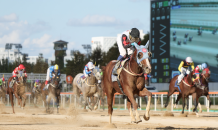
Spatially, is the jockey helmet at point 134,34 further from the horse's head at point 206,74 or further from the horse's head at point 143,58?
the horse's head at point 206,74

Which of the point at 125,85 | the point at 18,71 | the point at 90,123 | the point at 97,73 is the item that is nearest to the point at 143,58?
the point at 125,85

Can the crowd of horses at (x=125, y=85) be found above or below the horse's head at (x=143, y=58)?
below

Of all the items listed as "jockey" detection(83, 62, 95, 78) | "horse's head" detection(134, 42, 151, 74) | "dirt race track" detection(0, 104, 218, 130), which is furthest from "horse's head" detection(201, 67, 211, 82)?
"horse's head" detection(134, 42, 151, 74)

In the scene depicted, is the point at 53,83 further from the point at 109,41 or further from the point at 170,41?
the point at 109,41

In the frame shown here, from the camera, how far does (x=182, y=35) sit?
34.7 meters

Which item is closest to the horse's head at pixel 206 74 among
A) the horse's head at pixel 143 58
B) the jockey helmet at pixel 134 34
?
the jockey helmet at pixel 134 34

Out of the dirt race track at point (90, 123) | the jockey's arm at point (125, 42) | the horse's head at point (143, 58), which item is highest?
the jockey's arm at point (125, 42)

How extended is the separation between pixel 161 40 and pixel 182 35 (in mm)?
1871

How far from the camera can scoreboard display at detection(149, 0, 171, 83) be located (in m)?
35.0

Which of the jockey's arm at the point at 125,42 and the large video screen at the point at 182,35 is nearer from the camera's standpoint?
the jockey's arm at the point at 125,42

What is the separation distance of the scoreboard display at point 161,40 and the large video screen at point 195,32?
1.33ft

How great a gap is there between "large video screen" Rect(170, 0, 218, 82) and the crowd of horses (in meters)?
14.7

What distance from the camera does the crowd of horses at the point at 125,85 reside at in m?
8.30

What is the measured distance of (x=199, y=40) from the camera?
33.8 metres
